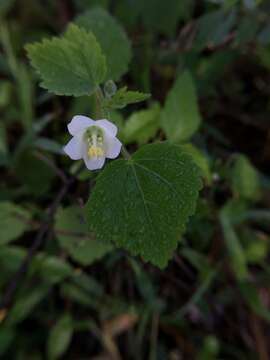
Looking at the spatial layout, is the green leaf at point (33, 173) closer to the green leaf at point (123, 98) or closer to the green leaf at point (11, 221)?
the green leaf at point (11, 221)

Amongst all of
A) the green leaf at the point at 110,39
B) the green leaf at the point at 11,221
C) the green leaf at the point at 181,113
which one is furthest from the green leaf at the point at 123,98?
the green leaf at the point at 11,221

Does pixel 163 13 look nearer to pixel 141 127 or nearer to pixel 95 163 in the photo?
pixel 141 127

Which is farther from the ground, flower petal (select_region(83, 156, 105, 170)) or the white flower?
the white flower

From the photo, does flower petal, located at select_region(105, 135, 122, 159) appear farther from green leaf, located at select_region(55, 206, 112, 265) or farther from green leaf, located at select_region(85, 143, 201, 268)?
green leaf, located at select_region(55, 206, 112, 265)

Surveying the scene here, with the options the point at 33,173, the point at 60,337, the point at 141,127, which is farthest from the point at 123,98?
the point at 60,337

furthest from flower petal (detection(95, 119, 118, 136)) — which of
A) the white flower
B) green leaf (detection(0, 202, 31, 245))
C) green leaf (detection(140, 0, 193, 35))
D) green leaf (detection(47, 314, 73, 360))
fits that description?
green leaf (detection(140, 0, 193, 35))

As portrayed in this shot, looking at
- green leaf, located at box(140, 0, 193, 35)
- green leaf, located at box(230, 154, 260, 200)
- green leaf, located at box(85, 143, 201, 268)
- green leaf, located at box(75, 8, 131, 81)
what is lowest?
green leaf, located at box(230, 154, 260, 200)
